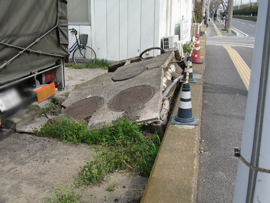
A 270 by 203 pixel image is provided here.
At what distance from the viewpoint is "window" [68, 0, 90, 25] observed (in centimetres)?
948

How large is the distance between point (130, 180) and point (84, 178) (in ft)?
1.67

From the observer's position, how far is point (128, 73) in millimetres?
5598

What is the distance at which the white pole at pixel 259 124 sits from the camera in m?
1.27

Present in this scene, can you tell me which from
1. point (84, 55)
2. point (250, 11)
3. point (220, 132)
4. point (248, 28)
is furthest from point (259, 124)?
point (250, 11)

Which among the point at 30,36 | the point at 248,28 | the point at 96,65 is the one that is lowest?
the point at 96,65

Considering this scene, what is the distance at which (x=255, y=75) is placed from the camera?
4.39ft

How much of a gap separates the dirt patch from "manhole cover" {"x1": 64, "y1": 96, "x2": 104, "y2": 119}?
25.6 inches

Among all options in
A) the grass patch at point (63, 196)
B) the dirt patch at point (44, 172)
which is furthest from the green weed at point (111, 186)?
the grass patch at point (63, 196)

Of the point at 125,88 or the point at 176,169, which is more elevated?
the point at 125,88

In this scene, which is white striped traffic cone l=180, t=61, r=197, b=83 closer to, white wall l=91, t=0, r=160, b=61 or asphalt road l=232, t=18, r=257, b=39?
white wall l=91, t=0, r=160, b=61

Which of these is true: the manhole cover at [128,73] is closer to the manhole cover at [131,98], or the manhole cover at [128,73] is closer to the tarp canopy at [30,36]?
the manhole cover at [131,98]

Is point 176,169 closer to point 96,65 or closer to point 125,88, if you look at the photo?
point 125,88

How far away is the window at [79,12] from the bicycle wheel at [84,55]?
965 mm

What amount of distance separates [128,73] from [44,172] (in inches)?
121
